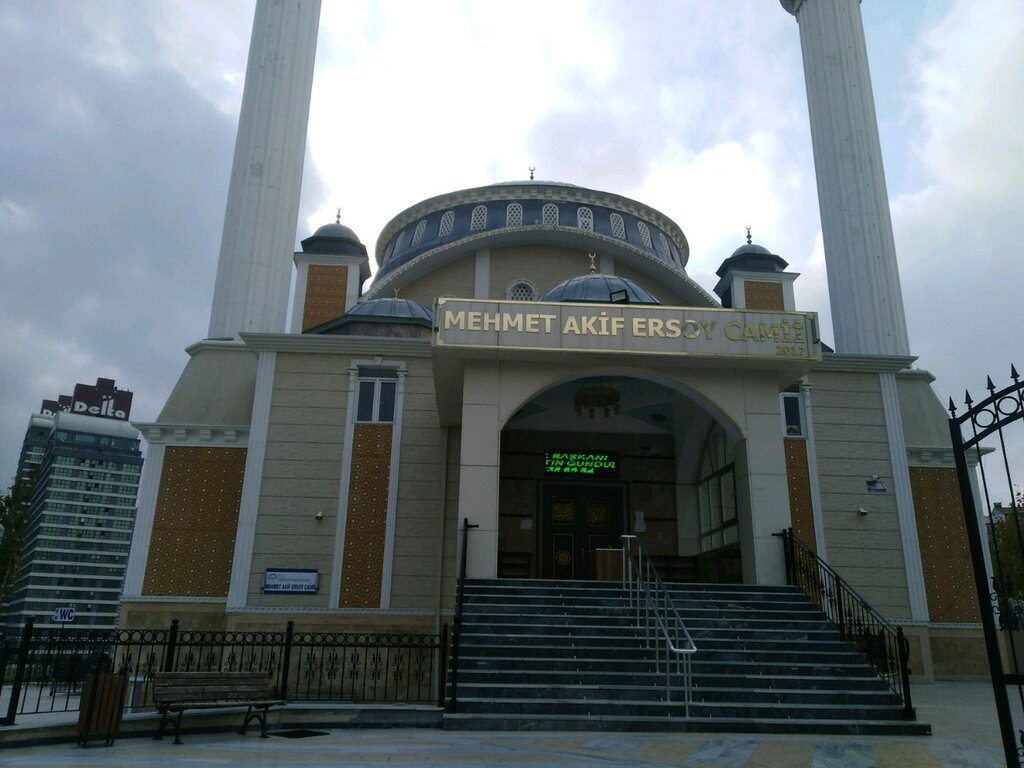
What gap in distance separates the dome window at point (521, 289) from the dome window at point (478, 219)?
2.56 m

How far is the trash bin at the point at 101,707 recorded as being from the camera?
714cm

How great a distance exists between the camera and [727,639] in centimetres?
972

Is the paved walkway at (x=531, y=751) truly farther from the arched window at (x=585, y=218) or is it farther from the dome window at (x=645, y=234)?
the dome window at (x=645, y=234)

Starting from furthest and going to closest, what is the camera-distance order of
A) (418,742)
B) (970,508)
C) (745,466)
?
(745,466), (418,742), (970,508)

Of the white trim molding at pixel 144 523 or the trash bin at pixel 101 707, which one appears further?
the white trim molding at pixel 144 523

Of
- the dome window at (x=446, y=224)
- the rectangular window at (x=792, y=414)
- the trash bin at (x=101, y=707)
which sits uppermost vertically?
the dome window at (x=446, y=224)

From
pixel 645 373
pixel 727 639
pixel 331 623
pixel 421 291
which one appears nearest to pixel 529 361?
pixel 645 373

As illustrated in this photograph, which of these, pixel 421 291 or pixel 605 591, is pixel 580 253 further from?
pixel 605 591

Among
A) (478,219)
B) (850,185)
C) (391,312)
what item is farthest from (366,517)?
(850,185)

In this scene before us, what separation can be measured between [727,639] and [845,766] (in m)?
3.47

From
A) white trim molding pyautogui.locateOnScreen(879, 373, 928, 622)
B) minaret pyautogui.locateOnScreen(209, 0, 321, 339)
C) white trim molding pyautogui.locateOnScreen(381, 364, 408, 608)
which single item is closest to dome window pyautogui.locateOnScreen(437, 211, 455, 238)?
minaret pyautogui.locateOnScreen(209, 0, 321, 339)

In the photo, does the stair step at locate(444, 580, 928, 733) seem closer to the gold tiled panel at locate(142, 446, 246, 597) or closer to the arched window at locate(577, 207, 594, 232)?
the gold tiled panel at locate(142, 446, 246, 597)

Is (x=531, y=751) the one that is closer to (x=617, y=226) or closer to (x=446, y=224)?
(x=446, y=224)

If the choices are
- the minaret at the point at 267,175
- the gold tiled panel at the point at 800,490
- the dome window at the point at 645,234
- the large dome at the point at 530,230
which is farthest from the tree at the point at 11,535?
the gold tiled panel at the point at 800,490
